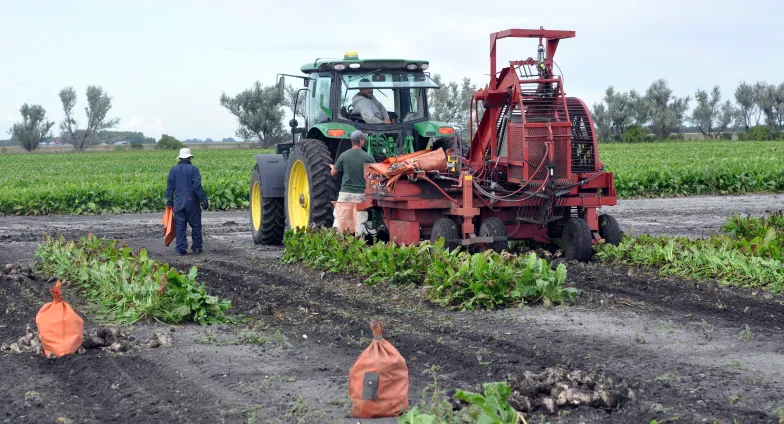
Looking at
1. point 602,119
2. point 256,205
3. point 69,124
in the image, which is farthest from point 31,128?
point 256,205

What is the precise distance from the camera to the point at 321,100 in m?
13.2

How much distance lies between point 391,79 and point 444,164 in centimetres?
227

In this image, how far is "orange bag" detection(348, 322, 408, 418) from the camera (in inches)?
200

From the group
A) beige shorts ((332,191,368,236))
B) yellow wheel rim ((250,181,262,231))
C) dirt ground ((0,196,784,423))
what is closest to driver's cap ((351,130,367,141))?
beige shorts ((332,191,368,236))

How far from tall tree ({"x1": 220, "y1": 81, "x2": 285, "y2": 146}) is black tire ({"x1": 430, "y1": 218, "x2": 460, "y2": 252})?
216 ft

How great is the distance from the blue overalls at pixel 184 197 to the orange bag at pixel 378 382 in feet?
28.0

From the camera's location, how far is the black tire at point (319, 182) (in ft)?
41.3

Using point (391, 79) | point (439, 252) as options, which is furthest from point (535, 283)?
point (391, 79)

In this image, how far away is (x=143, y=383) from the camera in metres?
6.08

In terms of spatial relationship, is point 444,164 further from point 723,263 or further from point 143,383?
point 143,383

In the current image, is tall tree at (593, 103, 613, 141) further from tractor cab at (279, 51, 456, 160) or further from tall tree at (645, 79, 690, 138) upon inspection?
tractor cab at (279, 51, 456, 160)

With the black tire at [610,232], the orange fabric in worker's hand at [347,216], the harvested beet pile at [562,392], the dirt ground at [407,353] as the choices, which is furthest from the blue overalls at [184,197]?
the harvested beet pile at [562,392]

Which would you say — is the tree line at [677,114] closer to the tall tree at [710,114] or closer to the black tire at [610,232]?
the tall tree at [710,114]

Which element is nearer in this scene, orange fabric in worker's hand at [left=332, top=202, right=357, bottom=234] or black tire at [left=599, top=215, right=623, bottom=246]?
black tire at [left=599, top=215, right=623, bottom=246]
